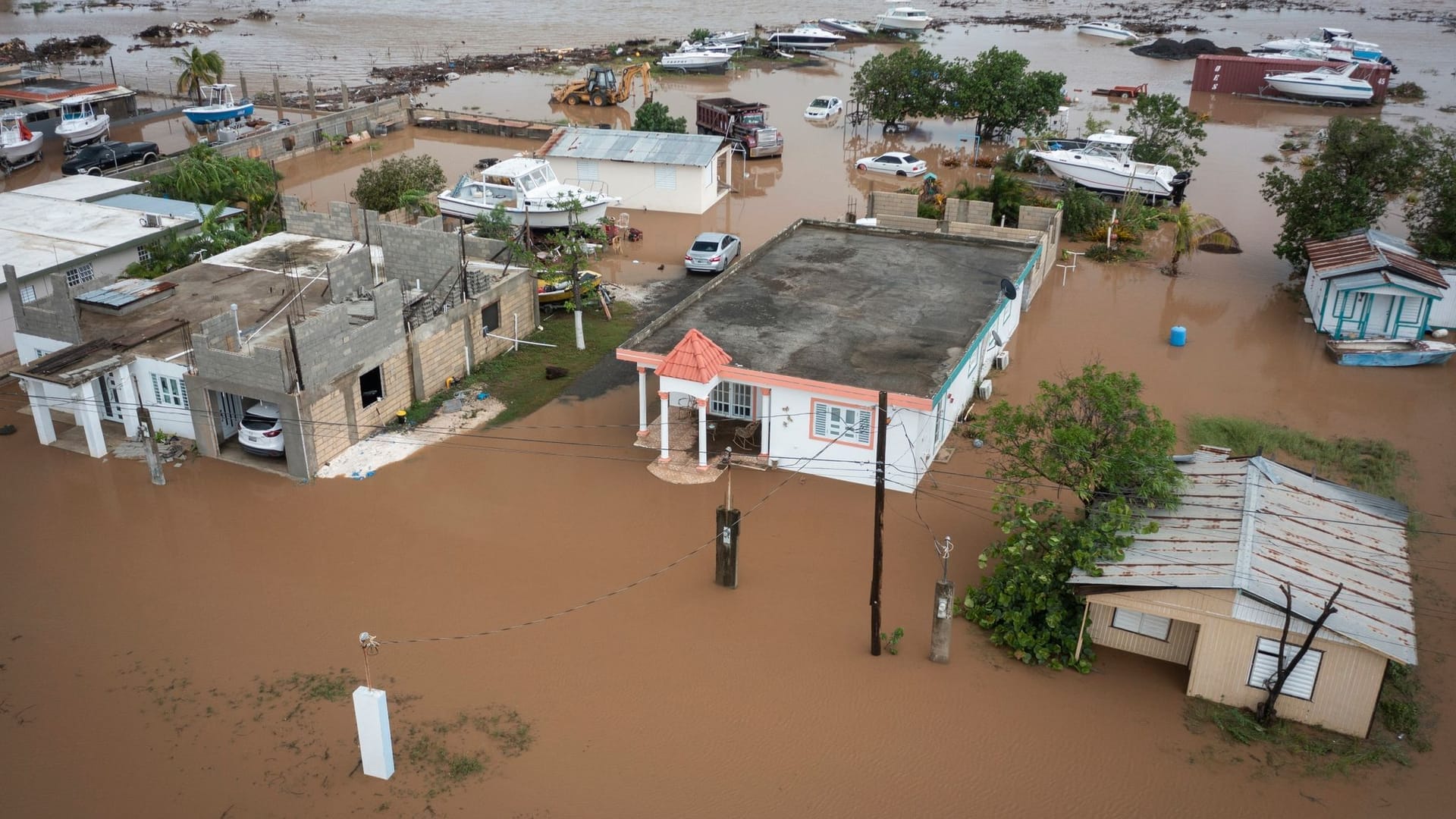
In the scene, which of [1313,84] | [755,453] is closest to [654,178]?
[755,453]

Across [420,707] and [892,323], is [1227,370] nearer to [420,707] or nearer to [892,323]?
[892,323]

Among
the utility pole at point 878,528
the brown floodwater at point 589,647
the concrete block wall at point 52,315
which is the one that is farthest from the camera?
the concrete block wall at point 52,315

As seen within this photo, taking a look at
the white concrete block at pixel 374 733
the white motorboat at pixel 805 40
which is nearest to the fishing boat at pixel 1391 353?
the white concrete block at pixel 374 733

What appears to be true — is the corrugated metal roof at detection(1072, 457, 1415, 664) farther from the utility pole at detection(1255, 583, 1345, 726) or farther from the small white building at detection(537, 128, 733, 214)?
the small white building at detection(537, 128, 733, 214)

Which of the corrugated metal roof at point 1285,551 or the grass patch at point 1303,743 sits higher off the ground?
the corrugated metal roof at point 1285,551

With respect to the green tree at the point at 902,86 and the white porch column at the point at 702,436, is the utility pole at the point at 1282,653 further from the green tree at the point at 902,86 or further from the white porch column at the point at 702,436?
the green tree at the point at 902,86
